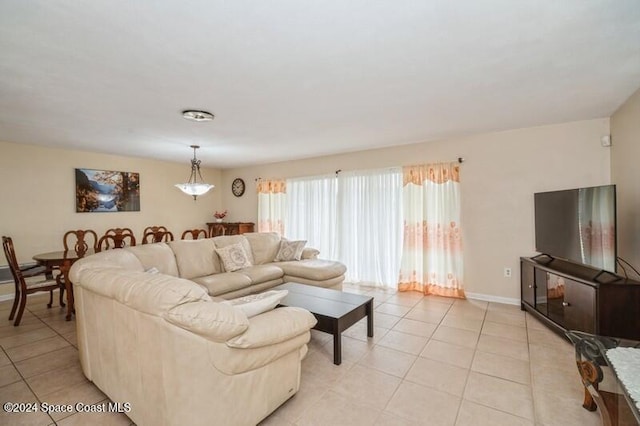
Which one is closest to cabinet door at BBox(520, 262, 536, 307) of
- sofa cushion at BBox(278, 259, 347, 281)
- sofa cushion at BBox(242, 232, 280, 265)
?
sofa cushion at BBox(278, 259, 347, 281)

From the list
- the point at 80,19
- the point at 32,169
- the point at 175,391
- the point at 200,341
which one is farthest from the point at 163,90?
the point at 32,169

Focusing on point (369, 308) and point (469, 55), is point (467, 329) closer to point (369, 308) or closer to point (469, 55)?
point (369, 308)

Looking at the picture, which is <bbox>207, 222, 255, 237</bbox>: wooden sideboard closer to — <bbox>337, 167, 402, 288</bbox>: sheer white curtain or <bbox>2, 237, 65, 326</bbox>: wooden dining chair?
<bbox>337, 167, 402, 288</bbox>: sheer white curtain

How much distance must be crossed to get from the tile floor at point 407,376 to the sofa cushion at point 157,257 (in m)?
0.97

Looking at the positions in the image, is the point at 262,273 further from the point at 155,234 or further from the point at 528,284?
the point at 528,284

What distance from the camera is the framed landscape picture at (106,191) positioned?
4.75 m

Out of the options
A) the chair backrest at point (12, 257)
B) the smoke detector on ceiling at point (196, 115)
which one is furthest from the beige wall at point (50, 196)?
the smoke detector on ceiling at point (196, 115)

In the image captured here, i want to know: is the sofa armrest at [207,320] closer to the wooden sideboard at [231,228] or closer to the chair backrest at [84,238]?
the chair backrest at [84,238]

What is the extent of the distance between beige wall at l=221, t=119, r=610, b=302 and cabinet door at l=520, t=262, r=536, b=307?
7.7 inches

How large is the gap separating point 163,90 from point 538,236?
13.9ft

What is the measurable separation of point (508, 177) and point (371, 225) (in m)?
2.06

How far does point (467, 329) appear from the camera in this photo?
3068 millimetres

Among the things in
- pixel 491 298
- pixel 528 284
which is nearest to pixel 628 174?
pixel 528 284

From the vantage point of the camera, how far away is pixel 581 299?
2.56 m
